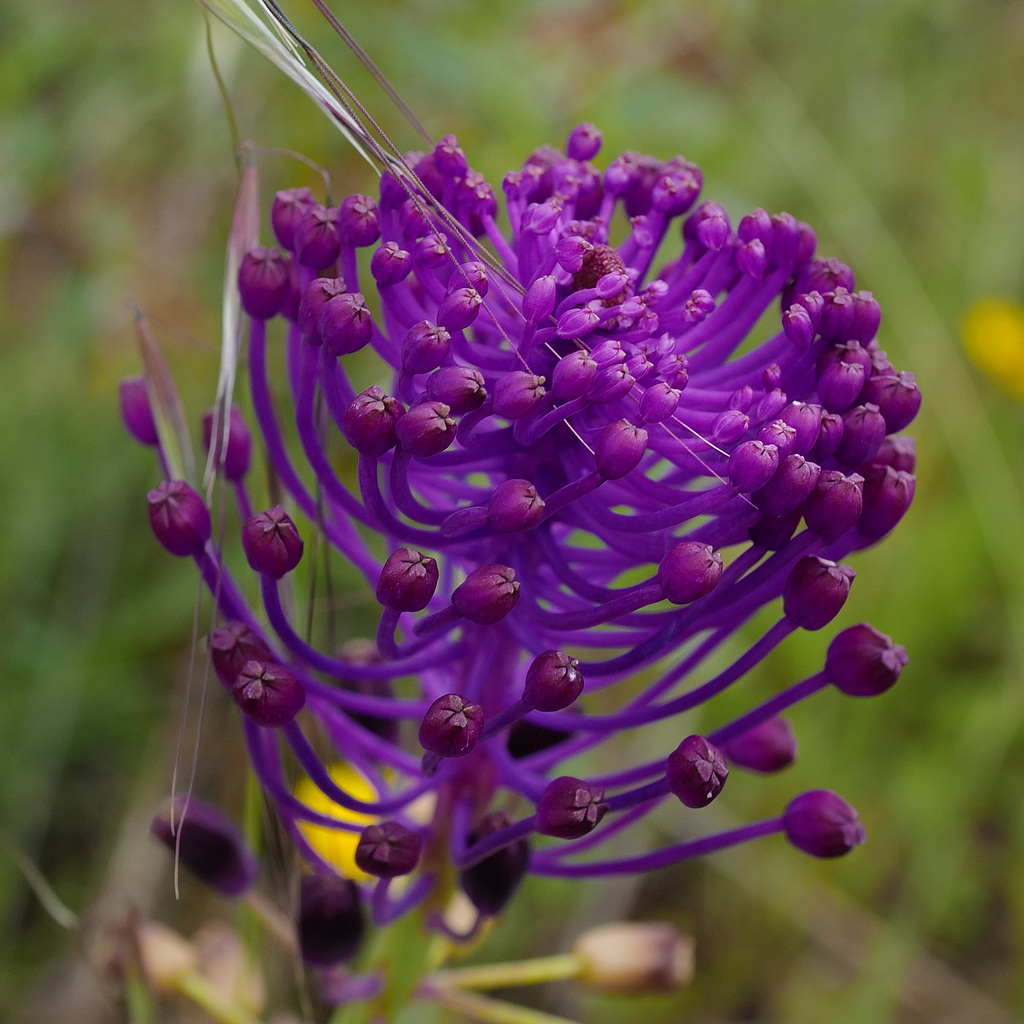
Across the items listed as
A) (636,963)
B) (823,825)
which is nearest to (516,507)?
(823,825)

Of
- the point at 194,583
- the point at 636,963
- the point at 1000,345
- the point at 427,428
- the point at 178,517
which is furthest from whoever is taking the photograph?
the point at 1000,345

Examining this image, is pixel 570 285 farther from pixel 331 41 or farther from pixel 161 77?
pixel 161 77

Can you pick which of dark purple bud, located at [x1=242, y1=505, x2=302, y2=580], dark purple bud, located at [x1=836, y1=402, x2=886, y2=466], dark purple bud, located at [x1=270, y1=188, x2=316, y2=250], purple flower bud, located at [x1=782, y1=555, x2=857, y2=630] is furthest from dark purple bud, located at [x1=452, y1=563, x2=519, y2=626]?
dark purple bud, located at [x1=270, y1=188, x2=316, y2=250]

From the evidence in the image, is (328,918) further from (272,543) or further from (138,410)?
(138,410)

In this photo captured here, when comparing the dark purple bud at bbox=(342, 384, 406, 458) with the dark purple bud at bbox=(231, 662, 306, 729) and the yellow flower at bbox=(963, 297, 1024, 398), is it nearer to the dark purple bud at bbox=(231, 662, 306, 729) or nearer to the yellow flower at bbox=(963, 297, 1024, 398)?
the dark purple bud at bbox=(231, 662, 306, 729)

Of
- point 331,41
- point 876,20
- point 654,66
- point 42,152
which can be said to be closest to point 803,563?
point 42,152
